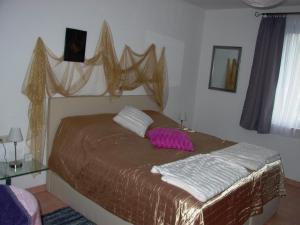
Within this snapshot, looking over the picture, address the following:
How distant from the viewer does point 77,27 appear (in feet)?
10.4

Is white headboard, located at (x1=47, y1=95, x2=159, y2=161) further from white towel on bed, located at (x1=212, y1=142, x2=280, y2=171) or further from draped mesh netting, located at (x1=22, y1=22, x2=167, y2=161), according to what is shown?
white towel on bed, located at (x1=212, y1=142, x2=280, y2=171)

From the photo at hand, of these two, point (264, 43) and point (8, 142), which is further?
point (264, 43)

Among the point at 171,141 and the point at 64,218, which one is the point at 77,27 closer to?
the point at 171,141

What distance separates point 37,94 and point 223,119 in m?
3.06

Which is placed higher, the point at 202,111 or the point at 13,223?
the point at 202,111

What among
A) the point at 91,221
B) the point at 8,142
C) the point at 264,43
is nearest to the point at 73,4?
the point at 8,142

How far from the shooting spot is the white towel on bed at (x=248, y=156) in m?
2.62

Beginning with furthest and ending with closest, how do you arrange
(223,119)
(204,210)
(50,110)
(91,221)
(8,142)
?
1. (223,119)
2. (50,110)
3. (8,142)
4. (91,221)
5. (204,210)

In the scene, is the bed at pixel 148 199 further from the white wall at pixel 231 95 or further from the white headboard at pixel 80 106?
the white wall at pixel 231 95

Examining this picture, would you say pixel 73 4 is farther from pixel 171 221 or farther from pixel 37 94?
pixel 171 221

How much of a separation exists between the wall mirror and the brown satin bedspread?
1578 millimetres

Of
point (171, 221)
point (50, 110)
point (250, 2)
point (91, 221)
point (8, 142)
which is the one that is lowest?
point (91, 221)

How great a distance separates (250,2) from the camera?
6.93ft

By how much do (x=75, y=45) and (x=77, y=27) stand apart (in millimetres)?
199
